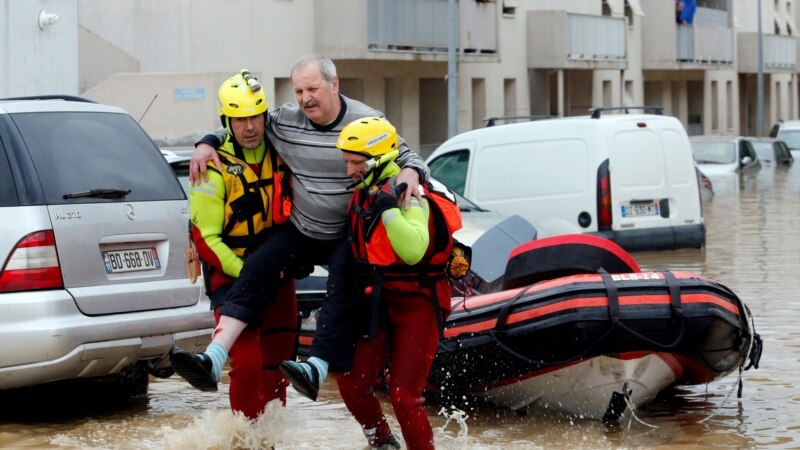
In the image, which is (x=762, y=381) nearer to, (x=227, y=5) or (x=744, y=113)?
(x=227, y=5)

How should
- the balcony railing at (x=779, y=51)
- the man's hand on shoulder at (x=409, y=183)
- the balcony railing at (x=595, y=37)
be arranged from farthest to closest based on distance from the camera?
the balcony railing at (x=779, y=51) < the balcony railing at (x=595, y=37) < the man's hand on shoulder at (x=409, y=183)

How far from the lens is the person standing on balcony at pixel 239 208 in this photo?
273 inches

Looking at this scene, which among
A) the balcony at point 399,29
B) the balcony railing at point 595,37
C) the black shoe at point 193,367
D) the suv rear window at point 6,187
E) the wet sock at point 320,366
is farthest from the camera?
the balcony railing at point 595,37

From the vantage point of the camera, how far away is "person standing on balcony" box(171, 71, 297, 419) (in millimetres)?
6930

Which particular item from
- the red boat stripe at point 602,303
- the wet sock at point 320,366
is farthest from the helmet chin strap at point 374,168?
the red boat stripe at point 602,303

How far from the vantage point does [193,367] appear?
6.54 metres

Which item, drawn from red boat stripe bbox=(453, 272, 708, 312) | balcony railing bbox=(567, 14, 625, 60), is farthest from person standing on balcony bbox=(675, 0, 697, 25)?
red boat stripe bbox=(453, 272, 708, 312)

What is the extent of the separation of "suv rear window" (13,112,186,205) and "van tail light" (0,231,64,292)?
10.3 inches

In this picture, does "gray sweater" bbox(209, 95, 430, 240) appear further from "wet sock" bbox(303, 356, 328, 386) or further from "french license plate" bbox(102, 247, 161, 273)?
"french license plate" bbox(102, 247, 161, 273)

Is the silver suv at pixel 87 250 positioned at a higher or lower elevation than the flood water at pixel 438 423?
higher

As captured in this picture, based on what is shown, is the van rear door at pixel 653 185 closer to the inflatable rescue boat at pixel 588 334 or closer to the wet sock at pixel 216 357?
the inflatable rescue boat at pixel 588 334

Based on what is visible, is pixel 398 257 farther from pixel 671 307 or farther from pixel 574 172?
pixel 574 172

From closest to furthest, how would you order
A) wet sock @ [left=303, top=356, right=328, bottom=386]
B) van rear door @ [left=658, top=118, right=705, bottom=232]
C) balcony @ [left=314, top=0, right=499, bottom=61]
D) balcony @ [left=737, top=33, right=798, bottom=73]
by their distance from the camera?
wet sock @ [left=303, top=356, right=328, bottom=386] < van rear door @ [left=658, top=118, right=705, bottom=232] < balcony @ [left=314, top=0, right=499, bottom=61] < balcony @ [left=737, top=33, right=798, bottom=73]

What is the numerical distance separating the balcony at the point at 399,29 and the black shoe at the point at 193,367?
25.0 metres
